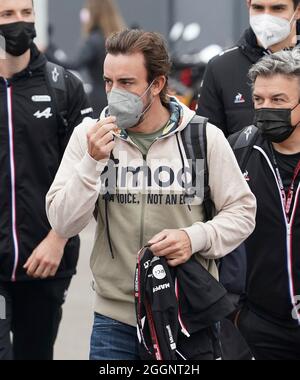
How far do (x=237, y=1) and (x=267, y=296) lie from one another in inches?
601

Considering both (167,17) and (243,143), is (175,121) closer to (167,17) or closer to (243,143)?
(243,143)

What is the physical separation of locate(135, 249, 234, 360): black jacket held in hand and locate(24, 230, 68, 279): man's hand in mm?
1000

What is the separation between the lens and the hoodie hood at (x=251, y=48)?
251 inches

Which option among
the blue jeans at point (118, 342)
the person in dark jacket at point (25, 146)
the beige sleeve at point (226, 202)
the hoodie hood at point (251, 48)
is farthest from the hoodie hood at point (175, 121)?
the hoodie hood at point (251, 48)

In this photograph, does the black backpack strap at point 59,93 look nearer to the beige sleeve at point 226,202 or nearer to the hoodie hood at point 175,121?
the hoodie hood at point 175,121

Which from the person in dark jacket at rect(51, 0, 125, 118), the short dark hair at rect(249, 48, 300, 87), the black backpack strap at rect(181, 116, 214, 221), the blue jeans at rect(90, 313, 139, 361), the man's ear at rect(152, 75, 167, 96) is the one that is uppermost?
the man's ear at rect(152, 75, 167, 96)

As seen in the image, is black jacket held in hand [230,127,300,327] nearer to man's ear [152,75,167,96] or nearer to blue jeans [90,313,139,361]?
man's ear [152,75,167,96]

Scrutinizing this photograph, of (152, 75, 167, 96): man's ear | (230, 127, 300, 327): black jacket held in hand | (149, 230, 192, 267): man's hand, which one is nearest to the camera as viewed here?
(149, 230, 192, 267): man's hand

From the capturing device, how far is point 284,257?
541 cm

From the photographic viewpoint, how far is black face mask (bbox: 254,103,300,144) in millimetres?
5488

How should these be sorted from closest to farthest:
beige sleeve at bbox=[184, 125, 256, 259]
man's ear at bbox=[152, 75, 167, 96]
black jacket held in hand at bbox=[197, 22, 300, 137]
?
beige sleeve at bbox=[184, 125, 256, 259] < man's ear at bbox=[152, 75, 167, 96] < black jacket held in hand at bbox=[197, 22, 300, 137]

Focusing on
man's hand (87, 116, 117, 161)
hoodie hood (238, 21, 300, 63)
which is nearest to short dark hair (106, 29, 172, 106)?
man's hand (87, 116, 117, 161)

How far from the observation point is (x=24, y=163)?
5855 millimetres

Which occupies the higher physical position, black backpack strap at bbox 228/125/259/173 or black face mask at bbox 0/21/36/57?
black face mask at bbox 0/21/36/57
